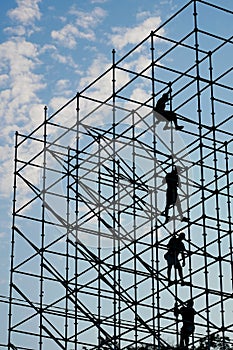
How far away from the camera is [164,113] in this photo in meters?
30.5

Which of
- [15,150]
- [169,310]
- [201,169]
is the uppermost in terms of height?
[15,150]

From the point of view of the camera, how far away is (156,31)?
3108cm

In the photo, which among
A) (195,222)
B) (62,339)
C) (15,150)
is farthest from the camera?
(15,150)

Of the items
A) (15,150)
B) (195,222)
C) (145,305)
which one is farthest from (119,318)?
(15,150)

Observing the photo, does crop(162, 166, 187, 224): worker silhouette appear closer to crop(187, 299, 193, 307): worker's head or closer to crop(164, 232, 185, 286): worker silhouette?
crop(164, 232, 185, 286): worker silhouette

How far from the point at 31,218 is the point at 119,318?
12.1 feet

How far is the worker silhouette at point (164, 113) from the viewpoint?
30.5 m

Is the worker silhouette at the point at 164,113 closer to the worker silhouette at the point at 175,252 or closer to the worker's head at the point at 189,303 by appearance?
the worker silhouette at the point at 175,252

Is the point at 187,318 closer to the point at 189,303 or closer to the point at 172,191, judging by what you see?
the point at 189,303

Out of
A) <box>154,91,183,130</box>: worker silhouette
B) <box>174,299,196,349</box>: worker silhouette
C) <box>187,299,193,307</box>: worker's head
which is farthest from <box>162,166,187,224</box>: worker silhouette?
<box>174,299,196,349</box>: worker silhouette

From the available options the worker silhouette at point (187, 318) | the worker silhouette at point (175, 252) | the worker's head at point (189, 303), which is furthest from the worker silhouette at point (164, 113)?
the worker silhouette at point (187, 318)

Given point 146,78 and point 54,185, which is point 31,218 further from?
point 146,78

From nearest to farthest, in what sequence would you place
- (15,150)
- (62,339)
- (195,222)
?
(195,222) → (62,339) → (15,150)

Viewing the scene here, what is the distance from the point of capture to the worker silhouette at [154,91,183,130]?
30.5 m
